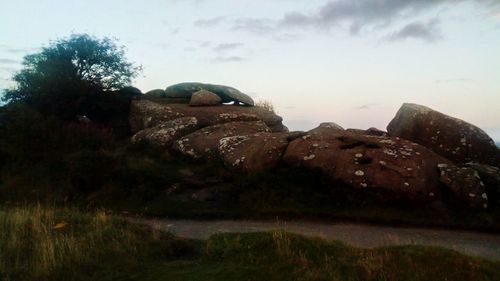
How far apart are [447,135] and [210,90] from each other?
16872 millimetres

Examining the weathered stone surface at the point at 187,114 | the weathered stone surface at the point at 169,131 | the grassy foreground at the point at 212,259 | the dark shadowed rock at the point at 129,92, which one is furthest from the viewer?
the dark shadowed rock at the point at 129,92

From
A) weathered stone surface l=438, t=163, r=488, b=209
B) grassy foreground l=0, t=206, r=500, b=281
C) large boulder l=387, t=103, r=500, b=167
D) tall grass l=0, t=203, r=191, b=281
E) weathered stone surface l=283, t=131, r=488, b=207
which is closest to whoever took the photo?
grassy foreground l=0, t=206, r=500, b=281

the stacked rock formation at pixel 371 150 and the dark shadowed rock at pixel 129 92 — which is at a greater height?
the dark shadowed rock at pixel 129 92

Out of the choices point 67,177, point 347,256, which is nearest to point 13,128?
point 67,177

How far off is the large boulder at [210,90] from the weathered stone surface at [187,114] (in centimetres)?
200

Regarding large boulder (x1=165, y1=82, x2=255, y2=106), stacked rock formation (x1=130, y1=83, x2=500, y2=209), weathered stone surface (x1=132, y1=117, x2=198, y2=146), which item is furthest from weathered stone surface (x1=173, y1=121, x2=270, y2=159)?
large boulder (x1=165, y1=82, x2=255, y2=106)

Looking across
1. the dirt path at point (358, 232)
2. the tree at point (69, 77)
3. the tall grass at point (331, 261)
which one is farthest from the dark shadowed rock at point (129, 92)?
Result: the tall grass at point (331, 261)

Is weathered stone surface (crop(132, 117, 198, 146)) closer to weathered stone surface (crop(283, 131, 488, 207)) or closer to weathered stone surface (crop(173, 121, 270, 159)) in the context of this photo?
weathered stone surface (crop(173, 121, 270, 159))

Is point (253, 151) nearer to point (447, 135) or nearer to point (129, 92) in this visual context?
point (447, 135)

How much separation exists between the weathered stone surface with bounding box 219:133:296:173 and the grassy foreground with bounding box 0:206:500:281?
7.71m

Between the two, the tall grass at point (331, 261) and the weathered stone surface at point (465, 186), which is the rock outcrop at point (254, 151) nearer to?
the weathered stone surface at point (465, 186)

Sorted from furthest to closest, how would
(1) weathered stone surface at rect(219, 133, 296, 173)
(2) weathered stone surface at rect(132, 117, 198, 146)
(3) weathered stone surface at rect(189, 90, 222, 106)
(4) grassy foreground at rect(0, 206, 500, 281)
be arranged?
(3) weathered stone surface at rect(189, 90, 222, 106), (2) weathered stone surface at rect(132, 117, 198, 146), (1) weathered stone surface at rect(219, 133, 296, 173), (4) grassy foreground at rect(0, 206, 500, 281)

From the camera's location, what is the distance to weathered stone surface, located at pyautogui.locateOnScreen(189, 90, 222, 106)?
28.9m

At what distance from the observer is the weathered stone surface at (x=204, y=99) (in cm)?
2891
